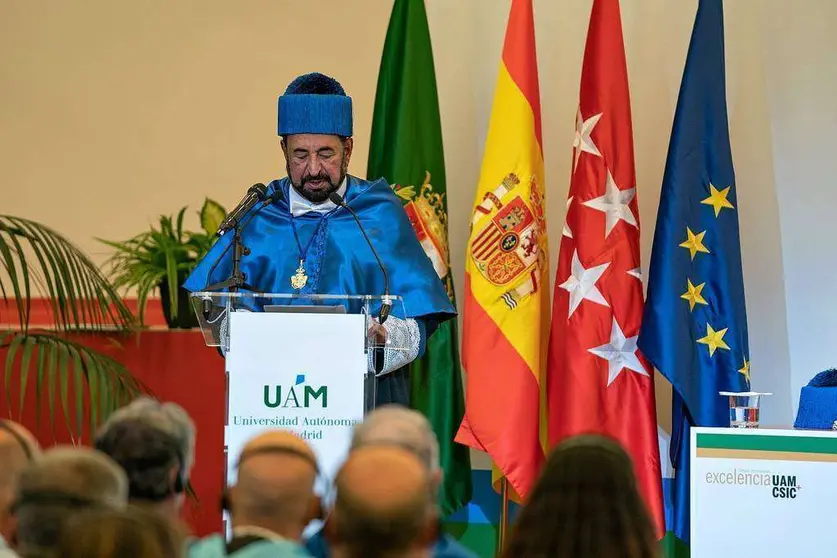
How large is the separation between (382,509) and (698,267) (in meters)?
3.81

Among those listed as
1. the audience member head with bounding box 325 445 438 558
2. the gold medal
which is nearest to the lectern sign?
the gold medal

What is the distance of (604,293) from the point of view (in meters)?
5.63

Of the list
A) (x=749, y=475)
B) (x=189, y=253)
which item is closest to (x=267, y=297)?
(x=749, y=475)

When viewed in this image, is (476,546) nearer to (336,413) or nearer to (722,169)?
(722,169)

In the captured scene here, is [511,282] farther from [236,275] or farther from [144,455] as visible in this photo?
[144,455]

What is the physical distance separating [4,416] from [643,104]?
3.15m

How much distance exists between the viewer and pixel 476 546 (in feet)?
20.4

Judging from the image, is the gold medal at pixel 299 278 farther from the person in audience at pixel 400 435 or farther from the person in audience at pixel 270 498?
the person in audience at pixel 270 498

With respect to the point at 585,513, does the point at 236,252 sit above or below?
above

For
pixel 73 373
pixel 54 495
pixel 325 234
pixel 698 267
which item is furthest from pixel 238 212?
pixel 698 267

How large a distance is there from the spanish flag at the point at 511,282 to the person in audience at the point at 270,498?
10.6 ft

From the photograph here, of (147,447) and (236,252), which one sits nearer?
(147,447)

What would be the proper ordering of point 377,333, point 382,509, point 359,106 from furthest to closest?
point 359,106 < point 377,333 < point 382,509

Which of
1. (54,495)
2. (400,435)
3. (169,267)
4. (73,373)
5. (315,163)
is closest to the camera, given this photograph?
(54,495)
